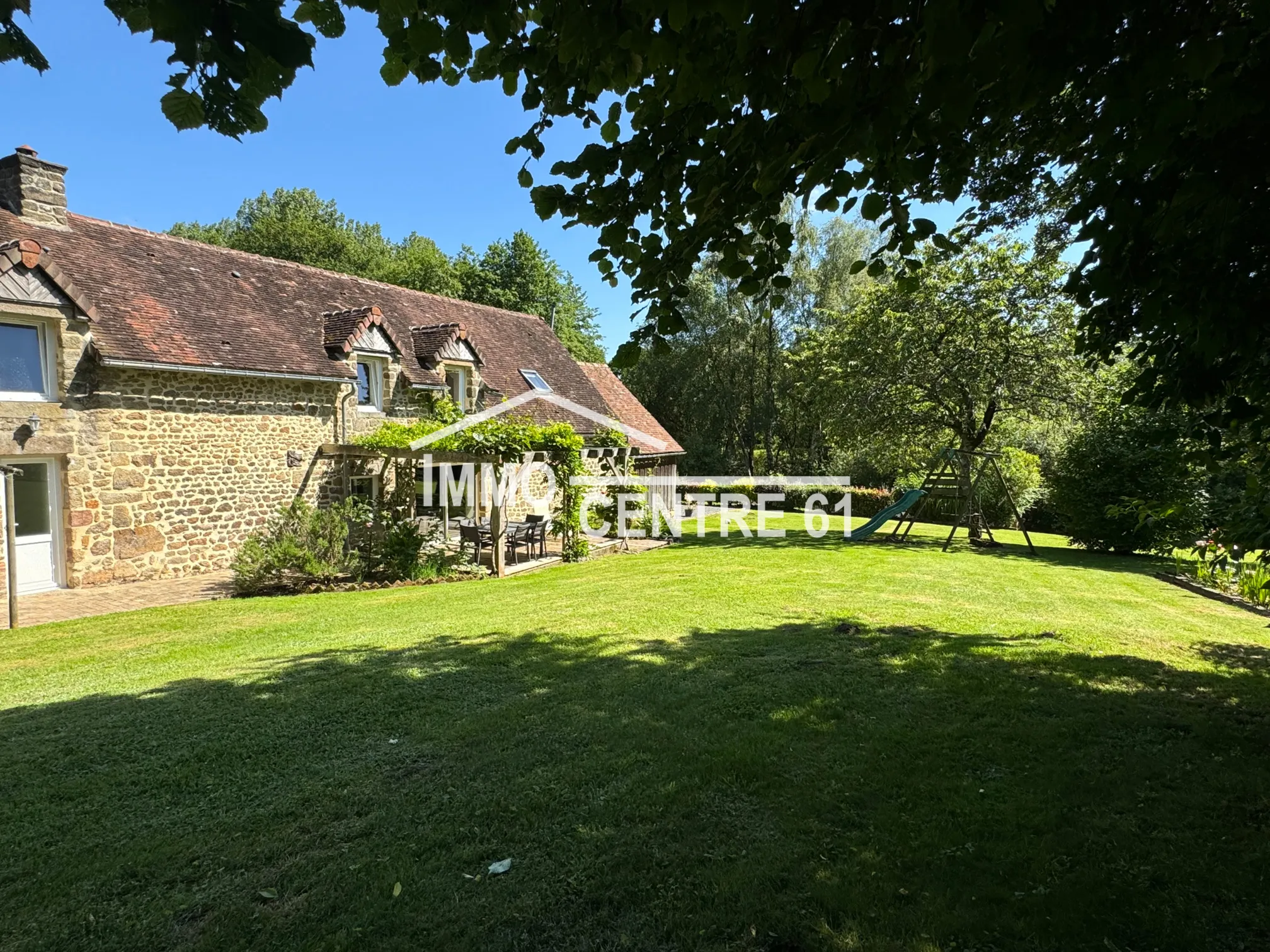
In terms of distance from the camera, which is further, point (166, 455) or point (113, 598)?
point (166, 455)

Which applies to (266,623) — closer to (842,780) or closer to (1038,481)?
(842,780)

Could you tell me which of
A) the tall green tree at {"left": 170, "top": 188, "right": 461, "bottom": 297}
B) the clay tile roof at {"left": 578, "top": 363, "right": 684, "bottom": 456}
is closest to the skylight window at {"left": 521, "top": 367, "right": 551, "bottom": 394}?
the clay tile roof at {"left": 578, "top": 363, "right": 684, "bottom": 456}

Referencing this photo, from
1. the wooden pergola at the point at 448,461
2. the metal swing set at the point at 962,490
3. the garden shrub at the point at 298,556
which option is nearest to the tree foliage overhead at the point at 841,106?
the wooden pergola at the point at 448,461

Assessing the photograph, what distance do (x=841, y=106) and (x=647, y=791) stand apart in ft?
10.9

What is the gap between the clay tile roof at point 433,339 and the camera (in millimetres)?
16516

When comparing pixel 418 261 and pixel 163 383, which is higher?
pixel 418 261

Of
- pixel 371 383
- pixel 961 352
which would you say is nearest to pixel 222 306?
pixel 371 383

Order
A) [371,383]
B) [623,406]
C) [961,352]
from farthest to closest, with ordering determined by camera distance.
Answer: [623,406], [961,352], [371,383]

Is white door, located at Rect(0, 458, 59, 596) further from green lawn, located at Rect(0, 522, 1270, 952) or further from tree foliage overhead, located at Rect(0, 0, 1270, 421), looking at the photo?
tree foliage overhead, located at Rect(0, 0, 1270, 421)

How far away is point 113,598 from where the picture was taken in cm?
1020

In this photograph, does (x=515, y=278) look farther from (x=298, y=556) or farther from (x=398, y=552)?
(x=298, y=556)

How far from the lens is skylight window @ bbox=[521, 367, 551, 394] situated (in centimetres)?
1953
